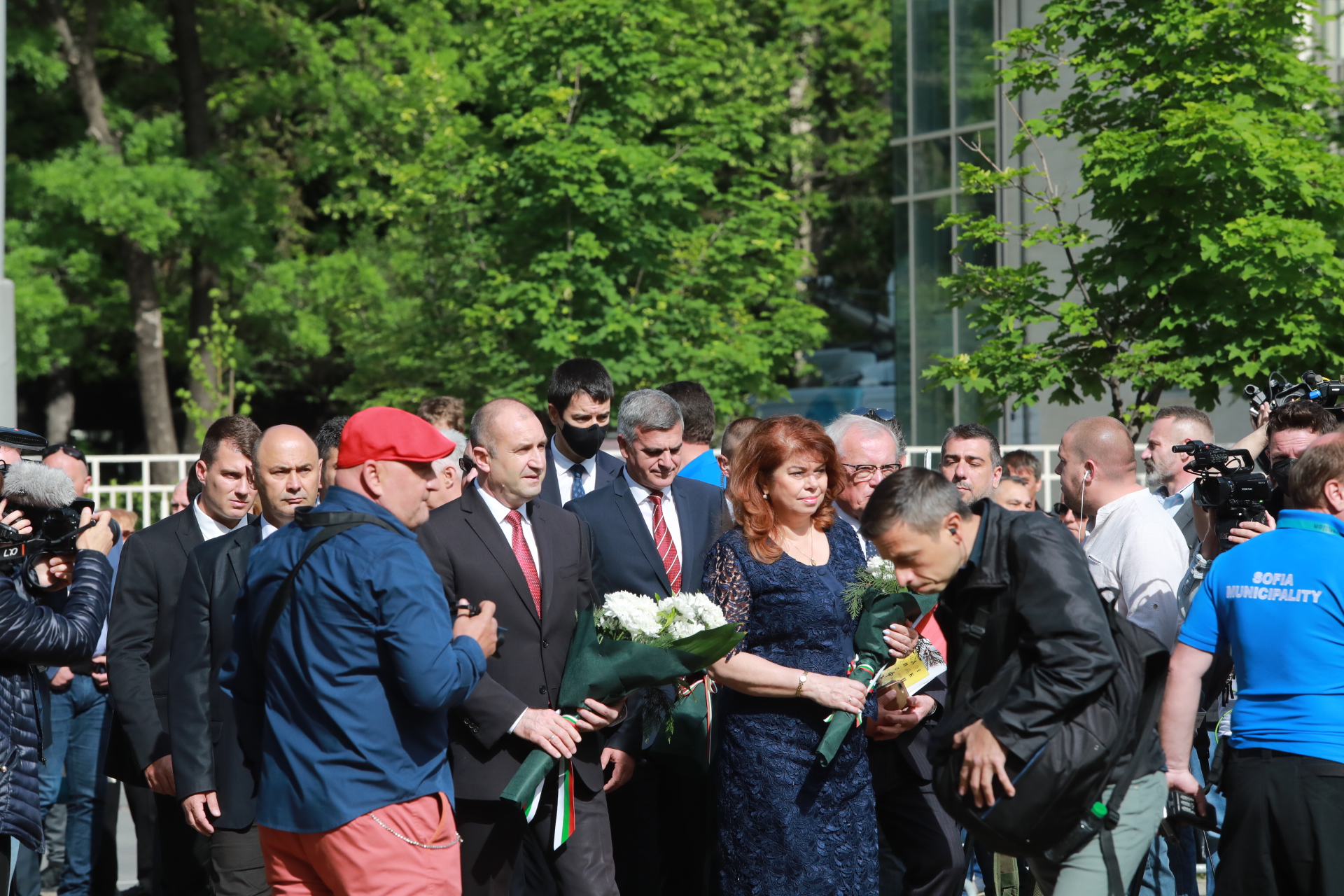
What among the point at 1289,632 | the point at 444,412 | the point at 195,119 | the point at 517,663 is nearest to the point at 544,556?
the point at 517,663

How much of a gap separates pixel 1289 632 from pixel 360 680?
2956 millimetres

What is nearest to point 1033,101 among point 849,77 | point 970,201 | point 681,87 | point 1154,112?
point 970,201

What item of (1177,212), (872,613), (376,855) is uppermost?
(1177,212)

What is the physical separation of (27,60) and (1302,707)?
62.6 feet

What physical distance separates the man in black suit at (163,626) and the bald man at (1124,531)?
3518 mm

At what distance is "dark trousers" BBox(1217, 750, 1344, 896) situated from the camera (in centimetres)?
430

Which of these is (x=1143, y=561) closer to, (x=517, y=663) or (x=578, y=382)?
(x=517, y=663)

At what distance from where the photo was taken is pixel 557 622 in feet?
16.0

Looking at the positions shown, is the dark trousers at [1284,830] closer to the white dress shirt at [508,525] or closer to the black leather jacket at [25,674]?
the white dress shirt at [508,525]

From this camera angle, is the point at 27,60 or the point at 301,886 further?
the point at 27,60

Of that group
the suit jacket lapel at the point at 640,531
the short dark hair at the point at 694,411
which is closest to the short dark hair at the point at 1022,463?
the short dark hair at the point at 694,411

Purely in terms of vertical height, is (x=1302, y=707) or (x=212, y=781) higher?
(x=1302, y=707)

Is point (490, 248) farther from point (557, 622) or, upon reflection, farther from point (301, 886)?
point (301, 886)

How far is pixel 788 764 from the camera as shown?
4719mm
